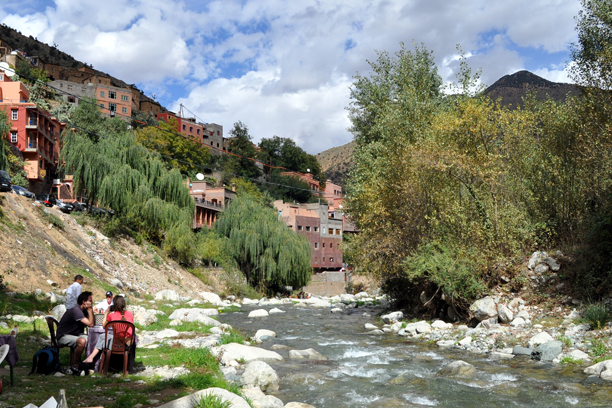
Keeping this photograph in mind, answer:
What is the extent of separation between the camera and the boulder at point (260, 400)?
8.49m

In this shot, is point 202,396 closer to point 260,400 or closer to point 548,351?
point 260,400

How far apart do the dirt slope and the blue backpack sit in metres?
10.9

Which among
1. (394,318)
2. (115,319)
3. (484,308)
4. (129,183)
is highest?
(129,183)

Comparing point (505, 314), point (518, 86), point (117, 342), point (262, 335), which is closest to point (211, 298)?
point (262, 335)

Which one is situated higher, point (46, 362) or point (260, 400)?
point (46, 362)

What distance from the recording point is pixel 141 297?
85.9ft

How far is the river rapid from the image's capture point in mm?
9883

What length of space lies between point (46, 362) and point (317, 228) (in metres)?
63.5

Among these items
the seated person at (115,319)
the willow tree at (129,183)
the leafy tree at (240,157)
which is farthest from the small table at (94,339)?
the leafy tree at (240,157)

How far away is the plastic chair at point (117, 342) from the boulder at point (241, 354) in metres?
3.88

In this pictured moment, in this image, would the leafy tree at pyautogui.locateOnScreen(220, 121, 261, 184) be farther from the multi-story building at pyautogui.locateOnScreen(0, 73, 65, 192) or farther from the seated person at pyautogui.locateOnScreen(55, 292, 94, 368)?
the seated person at pyautogui.locateOnScreen(55, 292, 94, 368)

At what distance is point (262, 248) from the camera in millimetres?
42781

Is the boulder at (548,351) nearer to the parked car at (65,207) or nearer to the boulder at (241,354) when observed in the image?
the boulder at (241,354)

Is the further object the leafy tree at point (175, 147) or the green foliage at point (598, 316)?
the leafy tree at point (175, 147)
